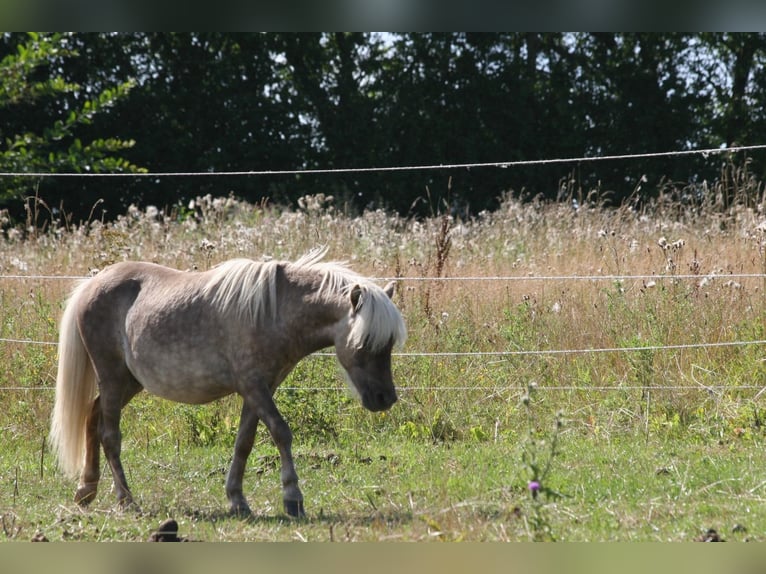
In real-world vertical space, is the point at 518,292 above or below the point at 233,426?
above

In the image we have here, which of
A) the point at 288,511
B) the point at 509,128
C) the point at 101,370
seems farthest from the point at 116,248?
the point at 509,128

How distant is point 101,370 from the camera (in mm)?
5496

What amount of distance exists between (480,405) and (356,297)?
2920 mm

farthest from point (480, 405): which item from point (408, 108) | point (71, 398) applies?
point (408, 108)

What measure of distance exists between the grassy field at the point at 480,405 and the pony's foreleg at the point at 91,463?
Answer: 0.34ft

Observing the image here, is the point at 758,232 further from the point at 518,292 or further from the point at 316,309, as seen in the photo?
the point at 316,309

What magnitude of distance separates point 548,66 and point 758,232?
1591cm

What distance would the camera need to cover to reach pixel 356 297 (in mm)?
4828

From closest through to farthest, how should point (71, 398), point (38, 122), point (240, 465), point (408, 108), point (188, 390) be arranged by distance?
point (240, 465) < point (188, 390) < point (71, 398) < point (38, 122) < point (408, 108)

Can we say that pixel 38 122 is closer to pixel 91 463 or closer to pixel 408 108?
pixel 408 108

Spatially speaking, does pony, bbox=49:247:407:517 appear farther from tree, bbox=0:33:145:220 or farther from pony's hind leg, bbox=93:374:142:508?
tree, bbox=0:33:145:220

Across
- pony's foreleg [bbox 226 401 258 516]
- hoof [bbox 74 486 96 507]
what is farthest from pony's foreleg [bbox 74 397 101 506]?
pony's foreleg [bbox 226 401 258 516]

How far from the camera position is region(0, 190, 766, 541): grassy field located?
4.71 m

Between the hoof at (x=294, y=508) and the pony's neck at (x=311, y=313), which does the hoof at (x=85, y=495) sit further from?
the pony's neck at (x=311, y=313)
